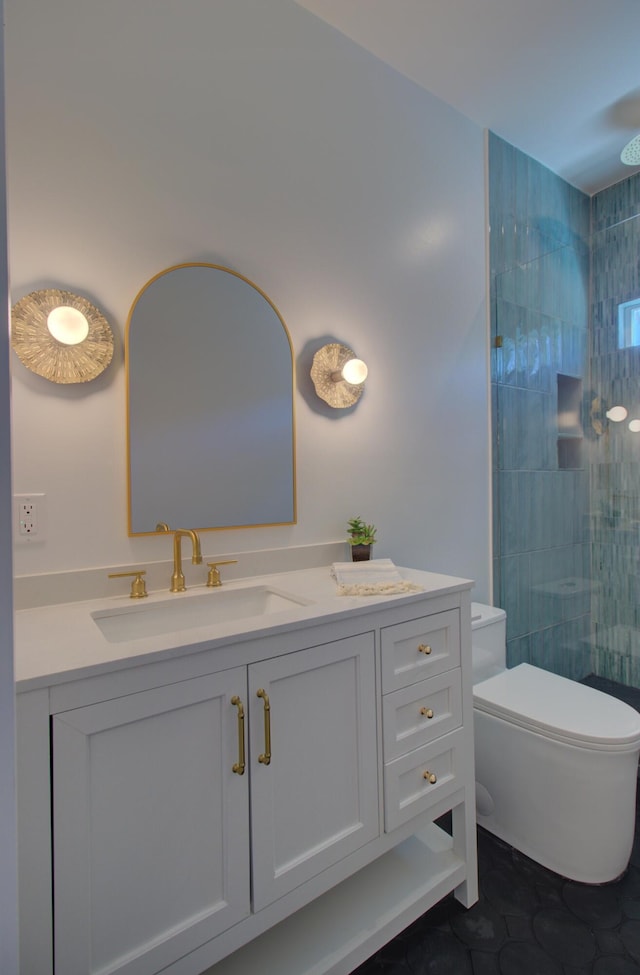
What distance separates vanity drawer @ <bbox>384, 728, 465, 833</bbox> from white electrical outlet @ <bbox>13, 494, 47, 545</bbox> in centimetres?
104

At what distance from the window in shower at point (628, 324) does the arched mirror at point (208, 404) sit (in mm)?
2015

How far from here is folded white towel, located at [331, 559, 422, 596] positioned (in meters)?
1.23

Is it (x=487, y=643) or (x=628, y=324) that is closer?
(x=487, y=643)

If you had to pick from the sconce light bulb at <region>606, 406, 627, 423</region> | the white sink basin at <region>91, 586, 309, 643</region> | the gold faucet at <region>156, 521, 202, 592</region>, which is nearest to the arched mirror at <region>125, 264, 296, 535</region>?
the gold faucet at <region>156, 521, 202, 592</region>

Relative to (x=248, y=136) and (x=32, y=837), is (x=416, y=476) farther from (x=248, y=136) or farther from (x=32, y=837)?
(x=32, y=837)

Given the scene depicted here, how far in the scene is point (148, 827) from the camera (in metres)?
0.83

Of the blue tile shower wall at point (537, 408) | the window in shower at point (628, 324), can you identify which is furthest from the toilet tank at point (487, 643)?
the window in shower at point (628, 324)

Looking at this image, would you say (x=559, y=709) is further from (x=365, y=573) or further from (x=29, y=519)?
(x=29, y=519)

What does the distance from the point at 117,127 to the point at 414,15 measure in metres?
1.22

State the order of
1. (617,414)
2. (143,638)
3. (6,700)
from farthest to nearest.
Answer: (617,414)
(143,638)
(6,700)

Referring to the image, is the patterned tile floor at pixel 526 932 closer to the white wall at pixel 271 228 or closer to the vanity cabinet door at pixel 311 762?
the vanity cabinet door at pixel 311 762

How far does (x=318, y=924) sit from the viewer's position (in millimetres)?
1166

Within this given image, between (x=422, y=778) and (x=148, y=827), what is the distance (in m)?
0.71

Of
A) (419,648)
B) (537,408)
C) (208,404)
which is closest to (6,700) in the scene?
(419,648)
